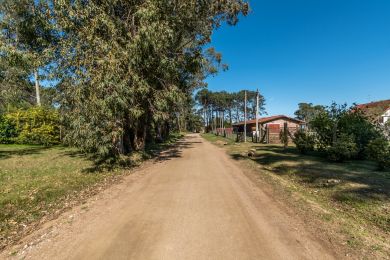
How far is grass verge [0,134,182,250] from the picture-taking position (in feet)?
16.2

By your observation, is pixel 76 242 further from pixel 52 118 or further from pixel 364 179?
pixel 52 118

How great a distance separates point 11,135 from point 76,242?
21.9 meters

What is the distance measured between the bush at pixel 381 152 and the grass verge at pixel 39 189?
949 centimetres

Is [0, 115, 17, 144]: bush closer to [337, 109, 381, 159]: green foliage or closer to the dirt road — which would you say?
the dirt road

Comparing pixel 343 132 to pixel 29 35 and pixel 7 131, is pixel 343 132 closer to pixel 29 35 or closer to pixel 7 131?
pixel 29 35

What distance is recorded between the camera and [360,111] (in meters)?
12.3

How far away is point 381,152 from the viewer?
8.85 meters

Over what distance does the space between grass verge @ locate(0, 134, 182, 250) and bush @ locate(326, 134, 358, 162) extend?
29.9 ft

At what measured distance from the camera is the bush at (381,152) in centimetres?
865

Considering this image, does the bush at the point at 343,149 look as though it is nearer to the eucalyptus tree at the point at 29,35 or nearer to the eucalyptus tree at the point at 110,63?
the eucalyptus tree at the point at 110,63

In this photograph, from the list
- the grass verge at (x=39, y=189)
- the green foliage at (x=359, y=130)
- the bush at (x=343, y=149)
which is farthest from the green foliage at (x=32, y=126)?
the green foliage at (x=359, y=130)

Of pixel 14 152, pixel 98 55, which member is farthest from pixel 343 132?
pixel 14 152

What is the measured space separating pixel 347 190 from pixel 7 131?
80.9ft

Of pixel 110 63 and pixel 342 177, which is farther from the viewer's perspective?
pixel 110 63
